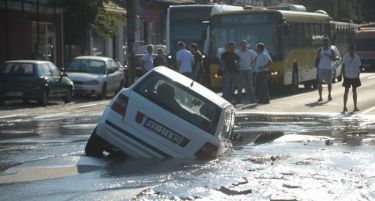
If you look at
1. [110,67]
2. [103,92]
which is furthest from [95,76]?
[110,67]

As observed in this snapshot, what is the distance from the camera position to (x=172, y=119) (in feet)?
39.0

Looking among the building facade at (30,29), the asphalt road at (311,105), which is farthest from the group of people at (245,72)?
the building facade at (30,29)

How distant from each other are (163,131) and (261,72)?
1326cm

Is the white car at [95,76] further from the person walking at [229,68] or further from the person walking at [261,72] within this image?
the person walking at [261,72]

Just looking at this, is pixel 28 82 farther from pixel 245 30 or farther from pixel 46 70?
pixel 245 30

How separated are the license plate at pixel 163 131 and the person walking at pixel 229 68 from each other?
1220cm

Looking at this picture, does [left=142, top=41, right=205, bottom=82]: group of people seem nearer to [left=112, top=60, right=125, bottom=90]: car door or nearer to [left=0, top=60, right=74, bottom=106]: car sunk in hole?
[left=0, top=60, right=74, bottom=106]: car sunk in hole

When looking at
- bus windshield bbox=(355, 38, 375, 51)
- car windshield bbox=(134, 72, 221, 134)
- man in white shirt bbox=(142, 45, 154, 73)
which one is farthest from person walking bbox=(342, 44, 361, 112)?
bus windshield bbox=(355, 38, 375, 51)

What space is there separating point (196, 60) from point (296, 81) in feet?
21.7

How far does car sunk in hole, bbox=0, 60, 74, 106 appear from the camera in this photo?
2561 centimetres

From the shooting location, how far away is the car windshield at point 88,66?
99.0 feet

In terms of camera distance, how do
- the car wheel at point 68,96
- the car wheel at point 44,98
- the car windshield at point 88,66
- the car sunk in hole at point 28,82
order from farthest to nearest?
1. the car windshield at point 88,66
2. the car wheel at point 68,96
3. the car wheel at point 44,98
4. the car sunk in hole at point 28,82

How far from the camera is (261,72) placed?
2489 cm

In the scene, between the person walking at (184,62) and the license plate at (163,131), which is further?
the person walking at (184,62)
